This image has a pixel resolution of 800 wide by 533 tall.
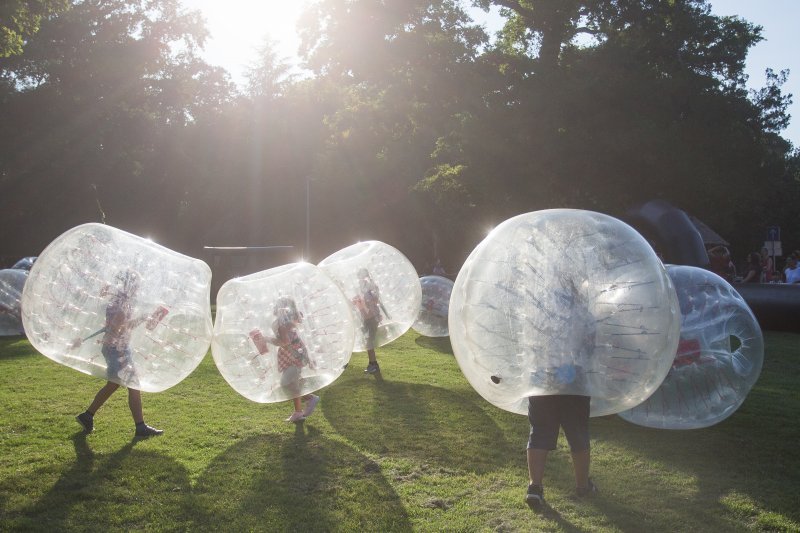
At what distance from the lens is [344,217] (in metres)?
44.7

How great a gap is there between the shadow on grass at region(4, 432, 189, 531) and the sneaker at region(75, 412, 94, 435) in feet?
2.40

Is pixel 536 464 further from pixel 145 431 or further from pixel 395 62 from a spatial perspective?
pixel 395 62

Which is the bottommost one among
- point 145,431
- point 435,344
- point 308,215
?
point 435,344

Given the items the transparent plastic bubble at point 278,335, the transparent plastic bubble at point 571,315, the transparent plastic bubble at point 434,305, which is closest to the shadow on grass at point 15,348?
the transparent plastic bubble at point 434,305

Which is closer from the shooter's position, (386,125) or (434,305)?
(434,305)

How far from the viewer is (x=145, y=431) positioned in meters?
7.15

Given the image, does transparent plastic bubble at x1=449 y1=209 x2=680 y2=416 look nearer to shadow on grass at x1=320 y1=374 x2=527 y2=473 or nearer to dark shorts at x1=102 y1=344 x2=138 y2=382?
shadow on grass at x1=320 y1=374 x2=527 y2=473

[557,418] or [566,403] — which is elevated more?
[566,403]

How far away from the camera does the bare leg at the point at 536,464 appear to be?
5223mm

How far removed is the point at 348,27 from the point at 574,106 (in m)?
9.07

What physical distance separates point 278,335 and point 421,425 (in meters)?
1.90

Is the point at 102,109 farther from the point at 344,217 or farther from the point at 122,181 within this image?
the point at 344,217

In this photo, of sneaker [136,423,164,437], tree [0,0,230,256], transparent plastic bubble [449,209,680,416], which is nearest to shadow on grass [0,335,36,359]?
sneaker [136,423,164,437]

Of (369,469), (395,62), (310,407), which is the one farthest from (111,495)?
(395,62)
